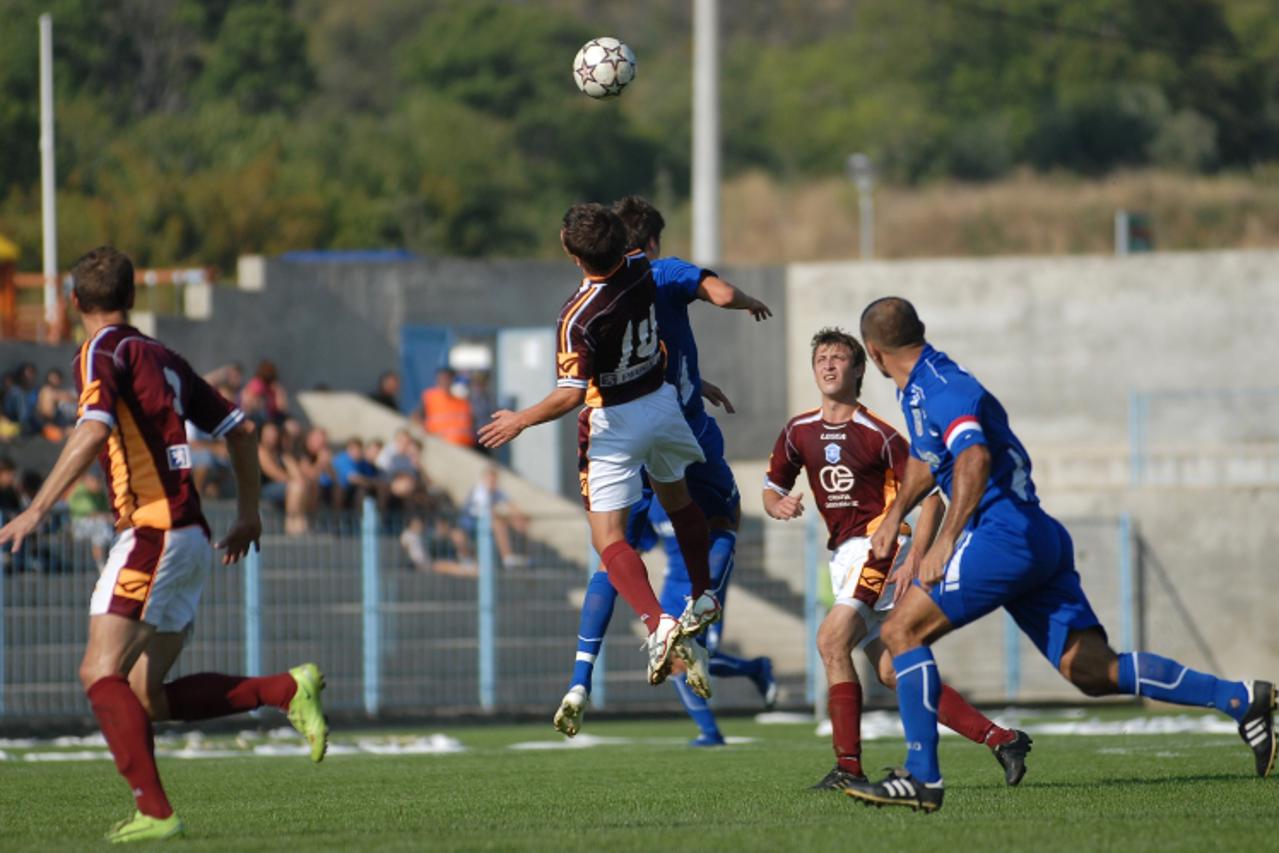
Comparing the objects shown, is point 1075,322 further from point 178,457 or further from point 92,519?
point 178,457

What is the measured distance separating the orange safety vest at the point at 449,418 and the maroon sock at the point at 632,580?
15.7m

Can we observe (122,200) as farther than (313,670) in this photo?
Yes

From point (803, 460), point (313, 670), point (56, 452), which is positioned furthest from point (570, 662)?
point (313, 670)

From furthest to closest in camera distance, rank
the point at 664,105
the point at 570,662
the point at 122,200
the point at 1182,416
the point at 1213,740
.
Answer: the point at 664,105 < the point at 122,200 < the point at 1182,416 < the point at 570,662 < the point at 1213,740

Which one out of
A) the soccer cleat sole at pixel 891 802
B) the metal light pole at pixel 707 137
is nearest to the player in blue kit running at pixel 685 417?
the soccer cleat sole at pixel 891 802

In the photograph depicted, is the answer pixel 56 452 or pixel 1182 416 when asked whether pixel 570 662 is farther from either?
pixel 1182 416

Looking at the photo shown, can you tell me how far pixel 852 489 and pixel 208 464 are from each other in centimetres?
1243

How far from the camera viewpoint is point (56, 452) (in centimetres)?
2228

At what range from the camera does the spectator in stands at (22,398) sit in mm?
22766

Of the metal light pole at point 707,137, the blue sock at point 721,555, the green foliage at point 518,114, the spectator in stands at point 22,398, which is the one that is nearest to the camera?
the blue sock at point 721,555

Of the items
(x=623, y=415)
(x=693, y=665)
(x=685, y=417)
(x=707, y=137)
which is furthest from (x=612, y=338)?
(x=707, y=137)

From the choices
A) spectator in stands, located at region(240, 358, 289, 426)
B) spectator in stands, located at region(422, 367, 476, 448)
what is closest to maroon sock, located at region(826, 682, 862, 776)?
spectator in stands, located at region(240, 358, 289, 426)

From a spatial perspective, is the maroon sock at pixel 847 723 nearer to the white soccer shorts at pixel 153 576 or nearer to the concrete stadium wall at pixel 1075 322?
the white soccer shorts at pixel 153 576

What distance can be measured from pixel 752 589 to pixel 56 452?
25.1 feet
